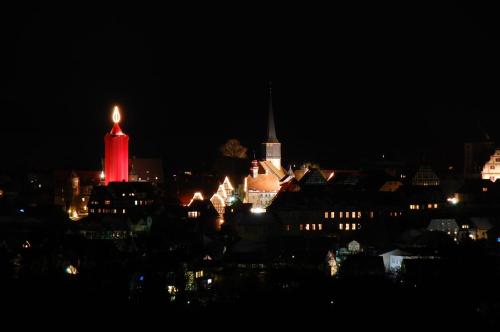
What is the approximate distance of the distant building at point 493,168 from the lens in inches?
3356

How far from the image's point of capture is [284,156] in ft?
439

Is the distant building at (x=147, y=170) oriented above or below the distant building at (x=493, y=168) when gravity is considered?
above

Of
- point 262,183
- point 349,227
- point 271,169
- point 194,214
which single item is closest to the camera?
point 349,227

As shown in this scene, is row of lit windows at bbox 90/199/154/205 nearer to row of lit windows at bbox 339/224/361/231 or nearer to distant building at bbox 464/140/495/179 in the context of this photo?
row of lit windows at bbox 339/224/361/231

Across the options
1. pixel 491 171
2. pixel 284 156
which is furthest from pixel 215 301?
pixel 284 156

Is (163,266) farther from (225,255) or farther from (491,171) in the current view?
(491,171)

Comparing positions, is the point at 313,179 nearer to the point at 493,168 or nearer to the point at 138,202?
the point at 138,202

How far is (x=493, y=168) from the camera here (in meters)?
85.8

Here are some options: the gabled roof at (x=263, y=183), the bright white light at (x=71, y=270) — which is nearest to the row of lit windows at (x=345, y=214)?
the gabled roof at (x=263, y=183)

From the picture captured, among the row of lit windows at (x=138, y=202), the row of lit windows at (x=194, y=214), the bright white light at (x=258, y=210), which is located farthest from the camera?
the row of lit windows at (x=138, y=202)

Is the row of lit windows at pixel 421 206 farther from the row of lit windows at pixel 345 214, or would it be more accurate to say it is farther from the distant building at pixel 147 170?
the distant building at pixel 147 170

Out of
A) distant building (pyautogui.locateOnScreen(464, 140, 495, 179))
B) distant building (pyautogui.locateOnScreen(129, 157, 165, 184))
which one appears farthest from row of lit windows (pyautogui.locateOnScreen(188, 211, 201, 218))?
distant building (pyautogui.locateOnScreen(464, 140, 495, 179))

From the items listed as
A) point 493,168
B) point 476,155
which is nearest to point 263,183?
point 493,168

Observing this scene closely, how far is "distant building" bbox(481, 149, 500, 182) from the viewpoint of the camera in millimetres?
85250
